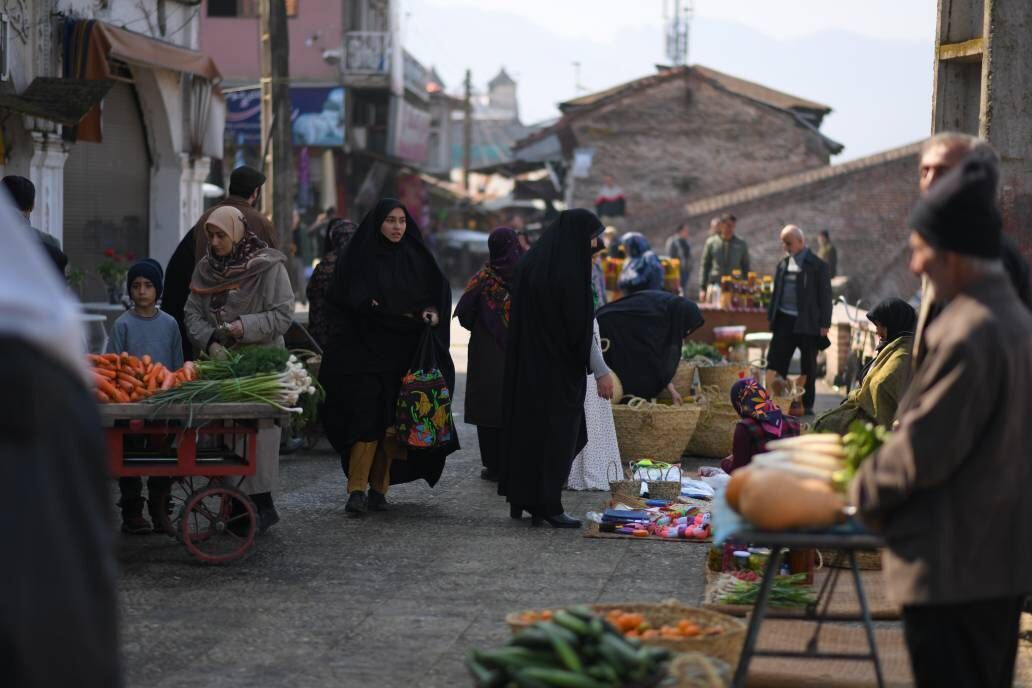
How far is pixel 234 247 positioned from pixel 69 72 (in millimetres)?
6729

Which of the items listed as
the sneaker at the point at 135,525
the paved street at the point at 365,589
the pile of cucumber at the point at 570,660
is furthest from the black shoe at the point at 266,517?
the pile of cucumber at the point at 570,660

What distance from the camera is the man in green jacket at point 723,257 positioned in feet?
67.5

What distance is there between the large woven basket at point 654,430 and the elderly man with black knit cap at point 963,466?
7.32 metres

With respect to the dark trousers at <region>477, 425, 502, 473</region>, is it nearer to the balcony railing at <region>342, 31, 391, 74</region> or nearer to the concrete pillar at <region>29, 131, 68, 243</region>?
the concrete pillar at <region>29, 131, 68, 243</region>

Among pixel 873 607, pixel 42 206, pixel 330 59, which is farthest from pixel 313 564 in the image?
pixel 330 59

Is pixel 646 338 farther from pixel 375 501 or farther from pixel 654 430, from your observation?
pixel 375 501

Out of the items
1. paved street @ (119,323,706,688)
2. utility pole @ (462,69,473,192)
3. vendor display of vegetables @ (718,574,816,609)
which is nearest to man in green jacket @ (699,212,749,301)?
paved street @ (119,323,706,688)

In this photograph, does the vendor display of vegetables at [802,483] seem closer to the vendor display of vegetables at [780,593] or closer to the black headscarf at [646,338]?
the vendor display of vegetables at [780,593]

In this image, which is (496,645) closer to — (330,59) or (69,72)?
(69,72)

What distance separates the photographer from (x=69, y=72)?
14656mm

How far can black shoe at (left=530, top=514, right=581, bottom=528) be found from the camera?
9086mm

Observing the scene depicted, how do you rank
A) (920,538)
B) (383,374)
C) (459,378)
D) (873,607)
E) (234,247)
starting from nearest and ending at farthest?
1. (920,538)
2. (873,607)
3. (234,247)
4. (383,374)
5. (459,378)

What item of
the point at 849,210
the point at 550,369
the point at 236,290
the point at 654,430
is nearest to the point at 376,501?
the point at 550,369

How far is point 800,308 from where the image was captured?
15.1 metres
